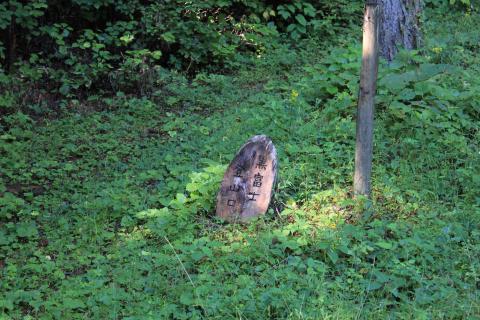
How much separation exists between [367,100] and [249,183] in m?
1.18

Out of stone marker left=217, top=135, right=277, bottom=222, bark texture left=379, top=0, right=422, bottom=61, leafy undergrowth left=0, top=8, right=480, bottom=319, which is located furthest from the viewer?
bark texture left=379, top=0, right=422, bottom=61

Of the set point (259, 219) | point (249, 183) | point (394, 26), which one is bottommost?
point (259, 219)

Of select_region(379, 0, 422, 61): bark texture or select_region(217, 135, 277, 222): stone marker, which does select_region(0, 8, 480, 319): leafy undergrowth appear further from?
select_region(379, 0, 422, 61): bark texture

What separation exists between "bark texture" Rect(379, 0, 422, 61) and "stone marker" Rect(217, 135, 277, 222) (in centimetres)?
316

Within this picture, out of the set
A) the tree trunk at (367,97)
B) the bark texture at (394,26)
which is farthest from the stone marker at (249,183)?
the bark texture at (394,26)

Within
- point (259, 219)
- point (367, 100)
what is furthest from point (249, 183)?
point (367, 100)

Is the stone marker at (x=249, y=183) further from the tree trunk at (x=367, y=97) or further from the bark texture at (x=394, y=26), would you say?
the bark texture at (x=394, y=26)

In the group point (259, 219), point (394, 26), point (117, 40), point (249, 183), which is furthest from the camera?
point (117, 40)

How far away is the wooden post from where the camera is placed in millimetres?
4645

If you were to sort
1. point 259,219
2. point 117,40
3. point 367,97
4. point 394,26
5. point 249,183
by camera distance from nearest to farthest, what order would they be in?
point 367,97, point 259,219, point 249,183, point 394,26, point 117,40

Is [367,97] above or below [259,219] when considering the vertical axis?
above

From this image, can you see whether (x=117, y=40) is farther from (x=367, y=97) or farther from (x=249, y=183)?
(x=367, y=97)

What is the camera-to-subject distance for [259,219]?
16.3ft

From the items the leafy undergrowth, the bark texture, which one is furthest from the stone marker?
the bark texture
